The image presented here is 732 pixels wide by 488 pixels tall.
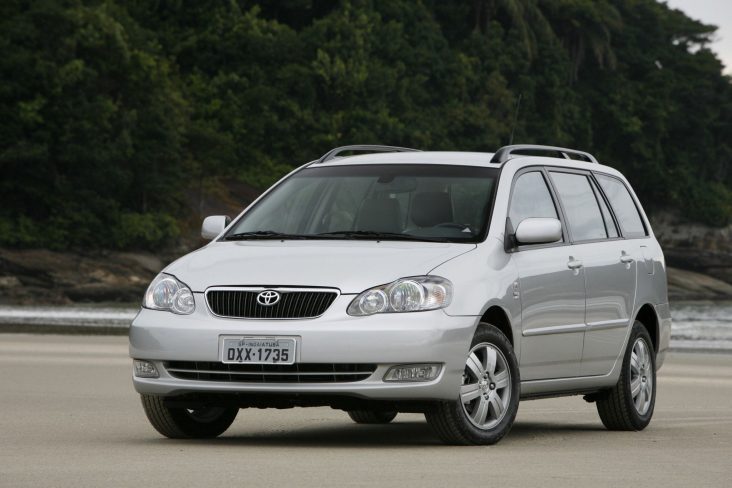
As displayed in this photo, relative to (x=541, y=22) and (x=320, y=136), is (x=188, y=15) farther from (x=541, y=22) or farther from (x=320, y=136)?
(x=541, y=22)

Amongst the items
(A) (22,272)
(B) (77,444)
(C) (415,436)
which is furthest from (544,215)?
(A) (22,272)

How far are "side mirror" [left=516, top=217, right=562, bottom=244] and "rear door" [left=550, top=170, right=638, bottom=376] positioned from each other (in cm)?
97

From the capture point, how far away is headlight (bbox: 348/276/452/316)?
9.30 meters

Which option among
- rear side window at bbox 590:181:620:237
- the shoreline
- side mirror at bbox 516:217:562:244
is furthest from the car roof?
the shoreline

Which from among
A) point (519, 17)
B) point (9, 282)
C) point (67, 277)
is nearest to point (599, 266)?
point (9, 282)

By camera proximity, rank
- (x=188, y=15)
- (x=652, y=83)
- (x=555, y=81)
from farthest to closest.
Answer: (x=652, y=83) → (x=555, y=81) → (x=188, y=15)

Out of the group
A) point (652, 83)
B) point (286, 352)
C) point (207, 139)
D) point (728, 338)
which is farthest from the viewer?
point (652, 83)

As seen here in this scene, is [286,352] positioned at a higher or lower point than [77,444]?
higher

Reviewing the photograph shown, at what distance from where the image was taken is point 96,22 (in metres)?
71.5

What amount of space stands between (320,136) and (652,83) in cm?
3403

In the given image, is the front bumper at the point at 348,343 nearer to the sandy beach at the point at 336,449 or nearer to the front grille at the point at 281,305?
the front grille at the point at 281,305

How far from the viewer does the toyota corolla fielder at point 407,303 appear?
9.33 metres

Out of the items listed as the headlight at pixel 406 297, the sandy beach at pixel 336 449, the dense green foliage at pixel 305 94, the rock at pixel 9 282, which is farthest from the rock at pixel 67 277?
the headlight at pixel 406 297

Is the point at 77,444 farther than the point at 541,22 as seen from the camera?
No
